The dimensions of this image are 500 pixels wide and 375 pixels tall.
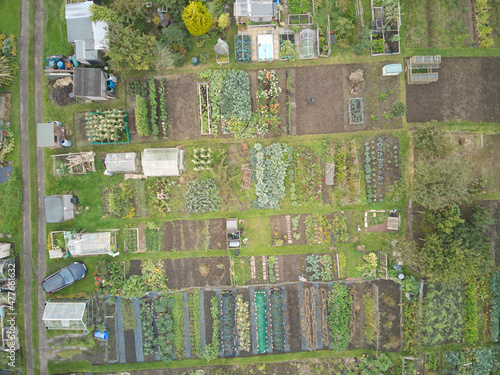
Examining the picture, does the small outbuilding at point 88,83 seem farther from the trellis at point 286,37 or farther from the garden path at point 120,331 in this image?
the garden path at point 120,331

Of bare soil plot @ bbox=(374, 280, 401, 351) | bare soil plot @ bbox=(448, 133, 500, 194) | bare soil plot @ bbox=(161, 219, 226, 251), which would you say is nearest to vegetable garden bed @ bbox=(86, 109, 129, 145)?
bare soil plot @ bbox=(161, 219, 226, 251)

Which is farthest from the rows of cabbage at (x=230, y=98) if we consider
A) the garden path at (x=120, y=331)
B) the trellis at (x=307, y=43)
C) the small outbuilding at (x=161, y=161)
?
the garden path at (x=120, y=331)

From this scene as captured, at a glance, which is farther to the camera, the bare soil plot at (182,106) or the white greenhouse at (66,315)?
the bare soil plot at (182,106)

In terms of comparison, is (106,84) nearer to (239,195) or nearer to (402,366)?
(239,195)

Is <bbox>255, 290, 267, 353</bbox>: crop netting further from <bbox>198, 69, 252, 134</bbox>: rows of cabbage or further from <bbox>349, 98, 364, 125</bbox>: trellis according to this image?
<bbox>349, 98, 364, 125</bbox>: trellis

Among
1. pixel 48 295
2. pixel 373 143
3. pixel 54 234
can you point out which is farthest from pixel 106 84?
pixel 373 143

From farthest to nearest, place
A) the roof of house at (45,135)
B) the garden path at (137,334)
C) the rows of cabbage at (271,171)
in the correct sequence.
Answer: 1. the garden path at (137,334)
2. the rows of cabbage at (271,171)
3. the roof of house at (45,135)
